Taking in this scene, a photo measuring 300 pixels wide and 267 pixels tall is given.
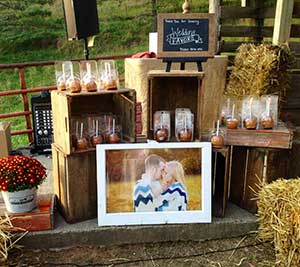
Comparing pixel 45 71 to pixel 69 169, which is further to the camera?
pixel 45 71

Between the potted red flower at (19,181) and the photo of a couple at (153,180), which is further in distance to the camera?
the photo of a couple at (153,180)

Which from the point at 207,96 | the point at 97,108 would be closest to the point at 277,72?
the point at 207,96

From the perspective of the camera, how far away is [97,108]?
2619 millimetres

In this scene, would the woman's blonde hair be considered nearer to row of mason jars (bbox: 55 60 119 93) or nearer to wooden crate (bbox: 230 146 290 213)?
wooden crate (bbox: 230 146 290 213)

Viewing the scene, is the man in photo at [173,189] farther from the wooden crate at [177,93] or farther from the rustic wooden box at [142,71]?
the rustic wooden box at [142,71]

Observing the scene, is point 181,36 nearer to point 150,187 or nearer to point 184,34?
point 184,34

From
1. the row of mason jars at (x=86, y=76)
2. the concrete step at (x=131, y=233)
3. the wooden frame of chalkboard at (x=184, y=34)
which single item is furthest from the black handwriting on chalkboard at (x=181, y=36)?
the concrete step at (x=131, y=233)

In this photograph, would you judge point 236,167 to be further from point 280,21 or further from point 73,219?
point 280,21

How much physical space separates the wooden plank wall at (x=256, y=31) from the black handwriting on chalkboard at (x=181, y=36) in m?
1.33

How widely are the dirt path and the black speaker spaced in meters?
2.32

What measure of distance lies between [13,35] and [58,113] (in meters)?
8.91

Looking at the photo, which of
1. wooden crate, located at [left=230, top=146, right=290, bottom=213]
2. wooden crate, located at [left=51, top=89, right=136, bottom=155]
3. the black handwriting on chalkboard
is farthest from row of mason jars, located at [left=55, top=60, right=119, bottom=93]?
wooden crate, located at [left=230, top=146, right=290, bottom=213]

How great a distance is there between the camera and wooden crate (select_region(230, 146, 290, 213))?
2.44m

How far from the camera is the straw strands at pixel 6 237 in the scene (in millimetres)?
2109
